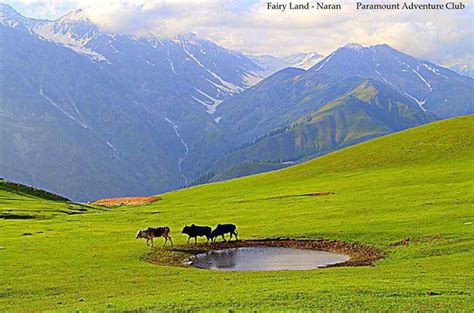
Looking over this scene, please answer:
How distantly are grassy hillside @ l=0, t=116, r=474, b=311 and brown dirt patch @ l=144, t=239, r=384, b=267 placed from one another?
44.2 inches

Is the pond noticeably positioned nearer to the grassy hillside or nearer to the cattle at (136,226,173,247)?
the grassy hillside

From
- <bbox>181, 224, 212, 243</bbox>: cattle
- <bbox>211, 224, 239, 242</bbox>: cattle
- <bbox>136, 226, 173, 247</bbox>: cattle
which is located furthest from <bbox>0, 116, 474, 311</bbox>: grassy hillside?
<bbox>211, 224, 239, 242</bbox>: cattle

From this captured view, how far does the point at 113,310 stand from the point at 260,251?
76.9ft

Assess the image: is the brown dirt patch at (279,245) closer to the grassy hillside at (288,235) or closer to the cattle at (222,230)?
the cattle at (222,230)

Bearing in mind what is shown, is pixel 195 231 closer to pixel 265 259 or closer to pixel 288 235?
pixel 288 235

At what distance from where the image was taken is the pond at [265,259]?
41.7 metres

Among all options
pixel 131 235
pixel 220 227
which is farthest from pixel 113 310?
pixel 131 235

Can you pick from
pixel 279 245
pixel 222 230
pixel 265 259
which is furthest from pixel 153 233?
pixel 279 245

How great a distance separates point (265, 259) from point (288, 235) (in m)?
8.28

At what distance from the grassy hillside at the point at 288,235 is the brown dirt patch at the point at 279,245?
3.69 ft

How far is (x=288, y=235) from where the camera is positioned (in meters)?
52.2

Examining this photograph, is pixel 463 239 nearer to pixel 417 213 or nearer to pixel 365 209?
pixel 417 213

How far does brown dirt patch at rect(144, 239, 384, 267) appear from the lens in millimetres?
42100

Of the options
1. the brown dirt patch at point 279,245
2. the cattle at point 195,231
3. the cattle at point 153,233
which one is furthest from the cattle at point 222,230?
the cattle at point 153,233
